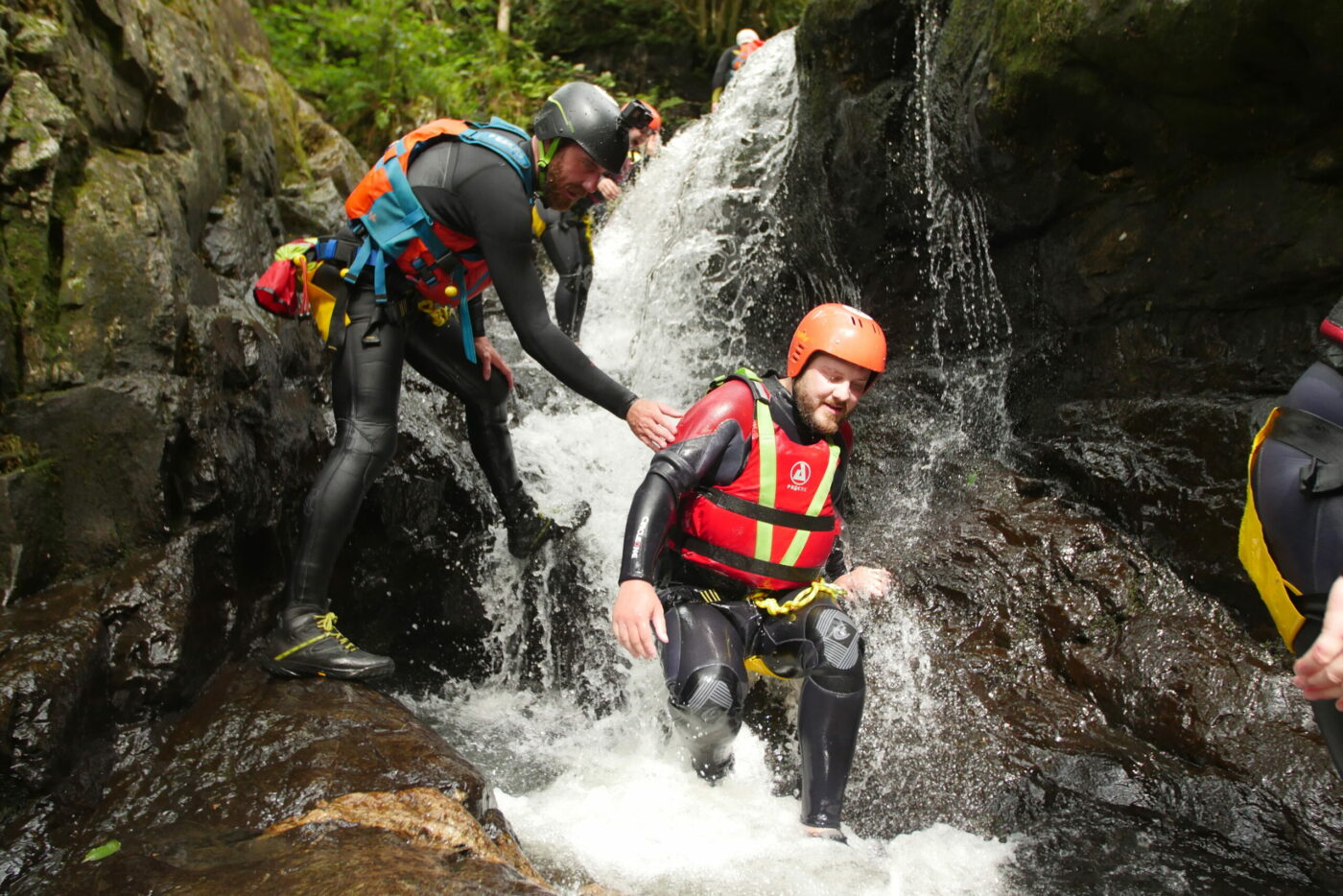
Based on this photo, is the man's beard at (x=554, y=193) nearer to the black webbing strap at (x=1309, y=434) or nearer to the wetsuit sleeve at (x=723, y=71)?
the black webbing strap at (x=1309, y=434)

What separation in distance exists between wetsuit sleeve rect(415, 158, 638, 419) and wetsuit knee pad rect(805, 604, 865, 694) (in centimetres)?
104

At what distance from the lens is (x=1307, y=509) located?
221cm

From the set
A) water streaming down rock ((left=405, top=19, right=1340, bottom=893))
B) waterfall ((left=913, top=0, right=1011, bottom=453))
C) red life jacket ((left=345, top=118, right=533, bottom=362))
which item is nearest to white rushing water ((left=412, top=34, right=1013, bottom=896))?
water streaming down rock ((left=405, top=19, right=1340, bottom=893))

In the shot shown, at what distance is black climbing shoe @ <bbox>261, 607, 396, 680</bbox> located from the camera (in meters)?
3.28

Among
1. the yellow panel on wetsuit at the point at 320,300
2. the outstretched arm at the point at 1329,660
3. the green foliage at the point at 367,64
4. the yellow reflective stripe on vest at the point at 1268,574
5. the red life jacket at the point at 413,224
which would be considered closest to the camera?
the outstretched arm at the point at 1329,660

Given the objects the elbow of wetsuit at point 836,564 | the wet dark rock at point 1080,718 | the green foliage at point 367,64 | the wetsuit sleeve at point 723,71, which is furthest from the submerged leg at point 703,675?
the wetsuit sleeve at point 723,71

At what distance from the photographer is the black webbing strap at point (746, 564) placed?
3.29 metres

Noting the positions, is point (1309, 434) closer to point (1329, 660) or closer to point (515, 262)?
point (1329, 660)

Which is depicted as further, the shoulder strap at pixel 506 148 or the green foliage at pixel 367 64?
the green foliage at pixel 367 64

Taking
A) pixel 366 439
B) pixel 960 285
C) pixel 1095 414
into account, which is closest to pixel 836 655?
pixel 366 439

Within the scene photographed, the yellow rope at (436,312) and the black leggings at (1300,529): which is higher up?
the yellow rope at (436,312)

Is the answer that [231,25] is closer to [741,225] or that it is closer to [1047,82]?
[741,225]

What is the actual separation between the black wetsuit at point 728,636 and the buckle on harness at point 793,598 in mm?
28

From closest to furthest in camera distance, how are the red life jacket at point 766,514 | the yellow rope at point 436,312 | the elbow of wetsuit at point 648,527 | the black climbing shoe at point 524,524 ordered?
1. the elbow of wetsuit at point 648,527
2. the red life jacket at point 766,514
3. the yellow rope at point 436,312
4. the black climbing shoe at point 524,524
